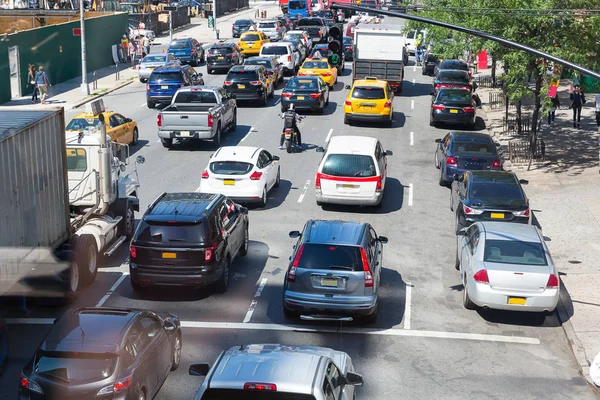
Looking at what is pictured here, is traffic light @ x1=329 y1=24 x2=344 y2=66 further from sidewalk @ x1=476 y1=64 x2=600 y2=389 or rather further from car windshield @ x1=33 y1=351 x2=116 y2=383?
car windshield @ x1=33 y1=351 x2=116 y2=383

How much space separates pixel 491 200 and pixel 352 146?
184 inches

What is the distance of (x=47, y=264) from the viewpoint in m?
16.8

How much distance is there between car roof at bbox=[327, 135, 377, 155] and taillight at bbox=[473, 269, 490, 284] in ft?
26.4

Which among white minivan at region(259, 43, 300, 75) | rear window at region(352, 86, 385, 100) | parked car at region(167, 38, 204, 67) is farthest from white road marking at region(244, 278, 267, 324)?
parked car at region(167, 38, 204, 67)

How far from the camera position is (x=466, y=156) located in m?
26.3

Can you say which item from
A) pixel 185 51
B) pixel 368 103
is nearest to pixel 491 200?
pixel 368 103

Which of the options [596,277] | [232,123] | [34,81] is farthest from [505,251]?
[34,81]

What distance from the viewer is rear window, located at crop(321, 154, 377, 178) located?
77.8ft

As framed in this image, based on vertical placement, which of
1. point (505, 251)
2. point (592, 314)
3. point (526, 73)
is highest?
point (526, 73)

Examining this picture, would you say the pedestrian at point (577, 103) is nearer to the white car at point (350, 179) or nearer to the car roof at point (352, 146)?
the car roof at point (352, 146)

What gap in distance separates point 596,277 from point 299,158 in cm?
1340

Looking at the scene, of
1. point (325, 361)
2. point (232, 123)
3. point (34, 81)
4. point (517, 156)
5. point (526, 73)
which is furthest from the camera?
point (34, 81)

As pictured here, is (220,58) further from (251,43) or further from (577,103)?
(577,103)

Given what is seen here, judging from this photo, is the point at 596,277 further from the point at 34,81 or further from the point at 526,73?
the point at 34,81
